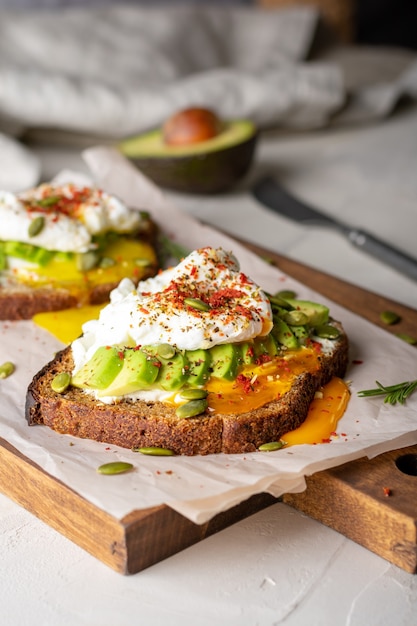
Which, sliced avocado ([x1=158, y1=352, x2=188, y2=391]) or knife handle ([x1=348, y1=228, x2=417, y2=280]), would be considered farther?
knife handle ([x1=348, y1=228, x2=417, y2=280])

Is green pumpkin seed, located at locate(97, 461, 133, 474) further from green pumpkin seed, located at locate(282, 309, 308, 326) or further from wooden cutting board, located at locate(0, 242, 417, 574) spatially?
green pumpkin seed, located at locate(282, 309, 308, 326)

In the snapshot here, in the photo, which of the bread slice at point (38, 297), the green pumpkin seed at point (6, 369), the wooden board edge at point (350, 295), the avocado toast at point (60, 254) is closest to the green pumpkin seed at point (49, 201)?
the avocado toast at point (60, 254)

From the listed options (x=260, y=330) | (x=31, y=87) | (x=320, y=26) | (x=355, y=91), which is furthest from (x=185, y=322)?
(x=320, y=26)

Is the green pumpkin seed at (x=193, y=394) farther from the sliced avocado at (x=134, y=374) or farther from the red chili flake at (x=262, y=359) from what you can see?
the red chili flake at (x=262, y=359)

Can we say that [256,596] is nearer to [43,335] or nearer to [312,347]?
[312,347]

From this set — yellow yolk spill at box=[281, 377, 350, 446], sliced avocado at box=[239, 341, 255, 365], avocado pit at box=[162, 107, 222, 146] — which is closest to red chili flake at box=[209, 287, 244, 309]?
sliced avocado at box=[239, 341, 255, 365]

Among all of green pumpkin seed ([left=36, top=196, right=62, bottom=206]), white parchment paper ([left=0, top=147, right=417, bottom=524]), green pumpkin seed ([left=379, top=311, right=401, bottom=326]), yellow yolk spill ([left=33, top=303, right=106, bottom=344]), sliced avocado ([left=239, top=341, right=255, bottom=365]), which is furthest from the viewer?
green pumpkin seed ([left=36, top=196, right=62, bottom=206])
